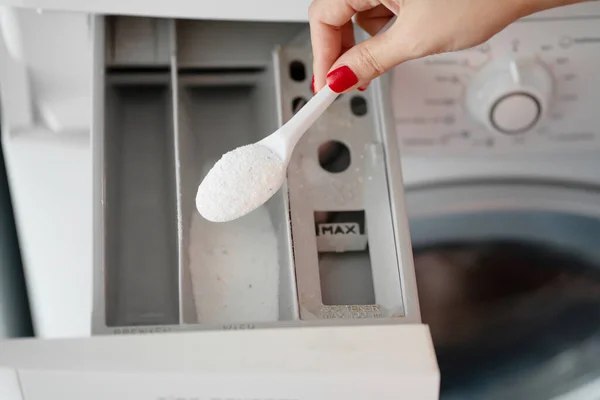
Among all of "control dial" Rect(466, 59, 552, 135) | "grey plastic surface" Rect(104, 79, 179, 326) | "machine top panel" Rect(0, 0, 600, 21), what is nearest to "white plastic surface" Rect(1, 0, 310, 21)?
"machine top panel" Rect(0, 0, 600, 21)

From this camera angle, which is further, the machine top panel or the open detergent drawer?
the machine top panel

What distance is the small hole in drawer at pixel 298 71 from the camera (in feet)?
2.30

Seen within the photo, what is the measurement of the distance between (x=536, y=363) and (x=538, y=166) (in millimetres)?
290

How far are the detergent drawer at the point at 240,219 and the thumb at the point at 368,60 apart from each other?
0.08 metres

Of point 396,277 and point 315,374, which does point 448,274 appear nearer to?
point 396,277

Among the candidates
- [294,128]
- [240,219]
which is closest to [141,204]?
[240,219]

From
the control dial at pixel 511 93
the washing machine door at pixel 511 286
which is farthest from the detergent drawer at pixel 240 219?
the washing machine door at pixel 511 286

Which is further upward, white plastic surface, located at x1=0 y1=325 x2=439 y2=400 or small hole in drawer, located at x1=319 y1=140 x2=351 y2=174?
small hole in drawer, located at x1=319 y1=140 x2=351 y2=174

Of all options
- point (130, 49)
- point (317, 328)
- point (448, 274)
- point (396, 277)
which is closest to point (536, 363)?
point (448, 274)

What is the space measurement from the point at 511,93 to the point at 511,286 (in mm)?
356

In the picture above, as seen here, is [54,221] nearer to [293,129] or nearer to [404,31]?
[293,129]

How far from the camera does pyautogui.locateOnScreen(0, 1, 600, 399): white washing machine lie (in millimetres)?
684

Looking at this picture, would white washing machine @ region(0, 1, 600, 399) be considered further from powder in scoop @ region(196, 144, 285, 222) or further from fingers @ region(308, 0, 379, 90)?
powder in scoop @ region(196, 144, 285, 222)

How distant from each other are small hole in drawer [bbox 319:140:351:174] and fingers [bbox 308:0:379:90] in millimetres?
85
